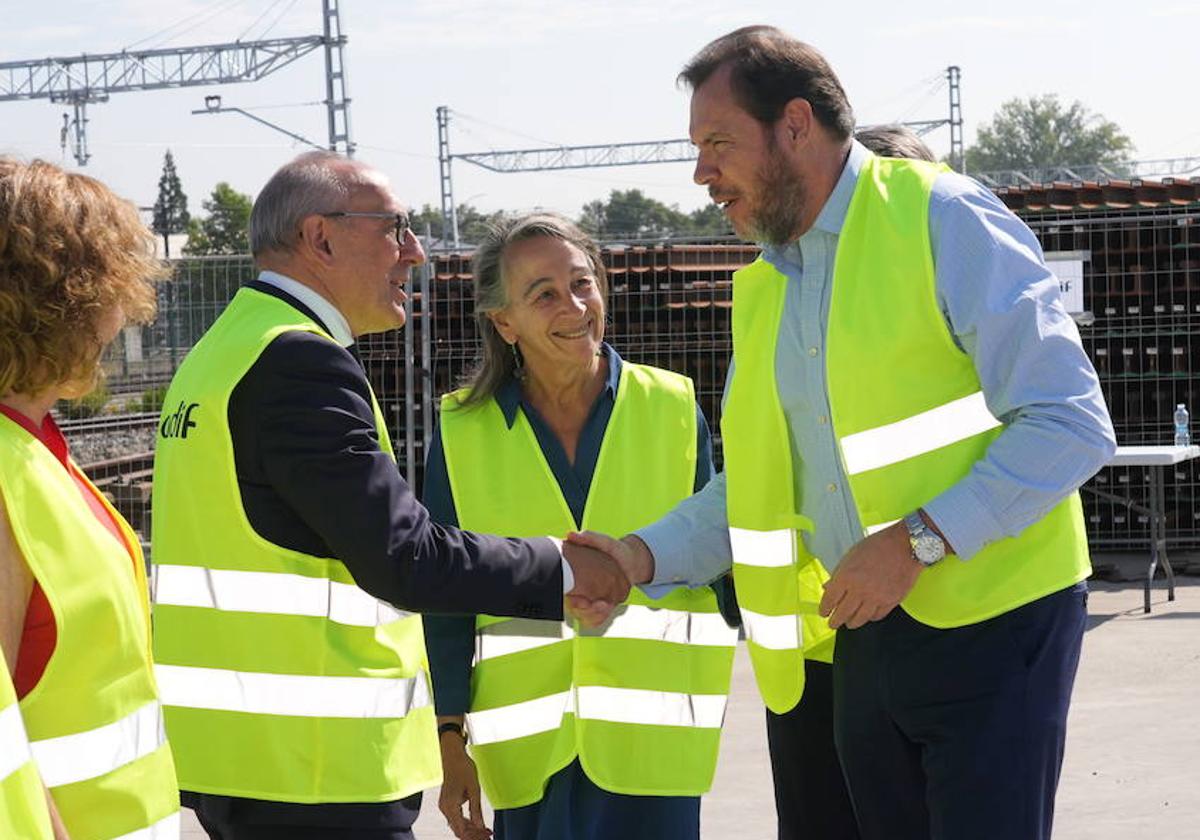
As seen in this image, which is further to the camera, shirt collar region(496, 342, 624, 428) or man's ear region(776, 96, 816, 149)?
shirt collar region(496, 342, 624, 428)

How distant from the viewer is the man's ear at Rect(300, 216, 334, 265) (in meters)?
3.58

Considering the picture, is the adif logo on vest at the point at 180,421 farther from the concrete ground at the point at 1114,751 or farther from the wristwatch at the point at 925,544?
the concrete ground at the point at 1114,751

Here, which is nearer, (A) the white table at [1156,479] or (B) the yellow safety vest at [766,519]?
(B) the yellow safety vest at [766,519]

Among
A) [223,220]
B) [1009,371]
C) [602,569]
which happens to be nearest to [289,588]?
[602,569]

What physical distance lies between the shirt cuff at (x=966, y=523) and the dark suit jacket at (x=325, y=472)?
1.01 metres

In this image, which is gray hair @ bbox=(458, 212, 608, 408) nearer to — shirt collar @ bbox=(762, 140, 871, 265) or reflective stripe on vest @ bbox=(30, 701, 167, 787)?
shirt collar @ bbox=(762, 140, 871, 265)

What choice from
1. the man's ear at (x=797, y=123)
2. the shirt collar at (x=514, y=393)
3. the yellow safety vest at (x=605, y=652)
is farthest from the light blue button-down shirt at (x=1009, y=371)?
the shirt collar at (x=514, y=393)

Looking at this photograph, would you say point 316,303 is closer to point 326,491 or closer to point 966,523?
point 326,491

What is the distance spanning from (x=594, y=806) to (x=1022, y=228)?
5.60ft

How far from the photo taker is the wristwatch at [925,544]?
3.19 metres

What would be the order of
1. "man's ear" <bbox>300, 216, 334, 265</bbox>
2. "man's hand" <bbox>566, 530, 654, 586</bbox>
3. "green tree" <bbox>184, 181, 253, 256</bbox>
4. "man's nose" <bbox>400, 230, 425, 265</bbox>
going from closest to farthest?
"man's ear" <bbox>300, 216, 334, 265</bbox>
"man's nose" <bbox>400, 230, 425, 265</bbox>
"man's hand" <bbox>566, 530, 654, 586</bbox>
"green tree" <bbox>184, 181, 253, 256</bbox>

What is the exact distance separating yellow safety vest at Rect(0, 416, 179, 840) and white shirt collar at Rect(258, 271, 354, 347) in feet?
3.00

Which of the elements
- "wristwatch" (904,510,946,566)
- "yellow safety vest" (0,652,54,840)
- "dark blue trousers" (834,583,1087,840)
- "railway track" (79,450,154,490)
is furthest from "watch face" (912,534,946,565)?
"railway track" (79,450,154,490)

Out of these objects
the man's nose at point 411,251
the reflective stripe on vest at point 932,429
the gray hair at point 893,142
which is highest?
the gray hair at point 893,142
